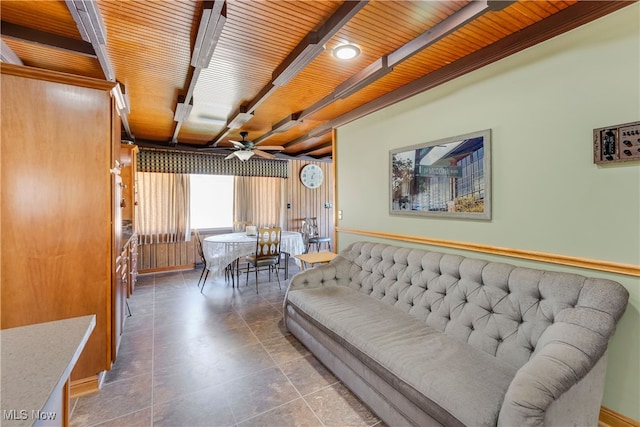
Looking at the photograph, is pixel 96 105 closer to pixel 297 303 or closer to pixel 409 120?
pixel 297 303

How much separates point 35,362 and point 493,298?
2295mm

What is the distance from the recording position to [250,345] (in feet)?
9.16

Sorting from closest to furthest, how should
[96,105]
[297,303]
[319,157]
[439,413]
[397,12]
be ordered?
1. [439,413]
2. [397,12]
3. [96,105]
4. [297,303]
5. [319,157]

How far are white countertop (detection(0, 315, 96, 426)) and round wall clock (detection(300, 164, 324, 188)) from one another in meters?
6.13

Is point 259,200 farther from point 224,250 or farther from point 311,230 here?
point 224,250

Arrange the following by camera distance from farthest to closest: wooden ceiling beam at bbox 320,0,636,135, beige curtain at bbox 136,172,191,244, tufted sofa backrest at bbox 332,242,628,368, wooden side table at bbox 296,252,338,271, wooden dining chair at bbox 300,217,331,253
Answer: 1. wooden dining chair at bbox 300,217,331,253
2. beige curtain at bbox 136,172,191,244
3. wooden side table at bbox 296,252,338,271
4. wooden ceiling beam at bbox 320,0,636,135
5. tufted sofa backrest at bbox 332,242,628,368

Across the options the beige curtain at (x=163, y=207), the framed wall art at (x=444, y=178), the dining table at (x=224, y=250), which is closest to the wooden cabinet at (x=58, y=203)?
the dining table at (x=224, y=250)

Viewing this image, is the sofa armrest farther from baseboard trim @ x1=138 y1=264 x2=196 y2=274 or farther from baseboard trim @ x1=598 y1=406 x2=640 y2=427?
baseboard trim @ x1=138 y1=264 x2=196 y2=274

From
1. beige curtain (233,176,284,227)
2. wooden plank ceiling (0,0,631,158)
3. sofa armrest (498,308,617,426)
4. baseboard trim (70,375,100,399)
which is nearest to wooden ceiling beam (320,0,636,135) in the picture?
wooden plank ceiling (0,0,631,158)

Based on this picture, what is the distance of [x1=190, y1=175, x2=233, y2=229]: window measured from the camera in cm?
602

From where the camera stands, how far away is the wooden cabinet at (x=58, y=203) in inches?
72.4

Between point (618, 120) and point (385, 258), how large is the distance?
6.24ft

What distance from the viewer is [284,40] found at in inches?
83.2

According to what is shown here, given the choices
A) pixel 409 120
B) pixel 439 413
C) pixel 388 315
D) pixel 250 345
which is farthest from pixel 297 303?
pixel 409 120
